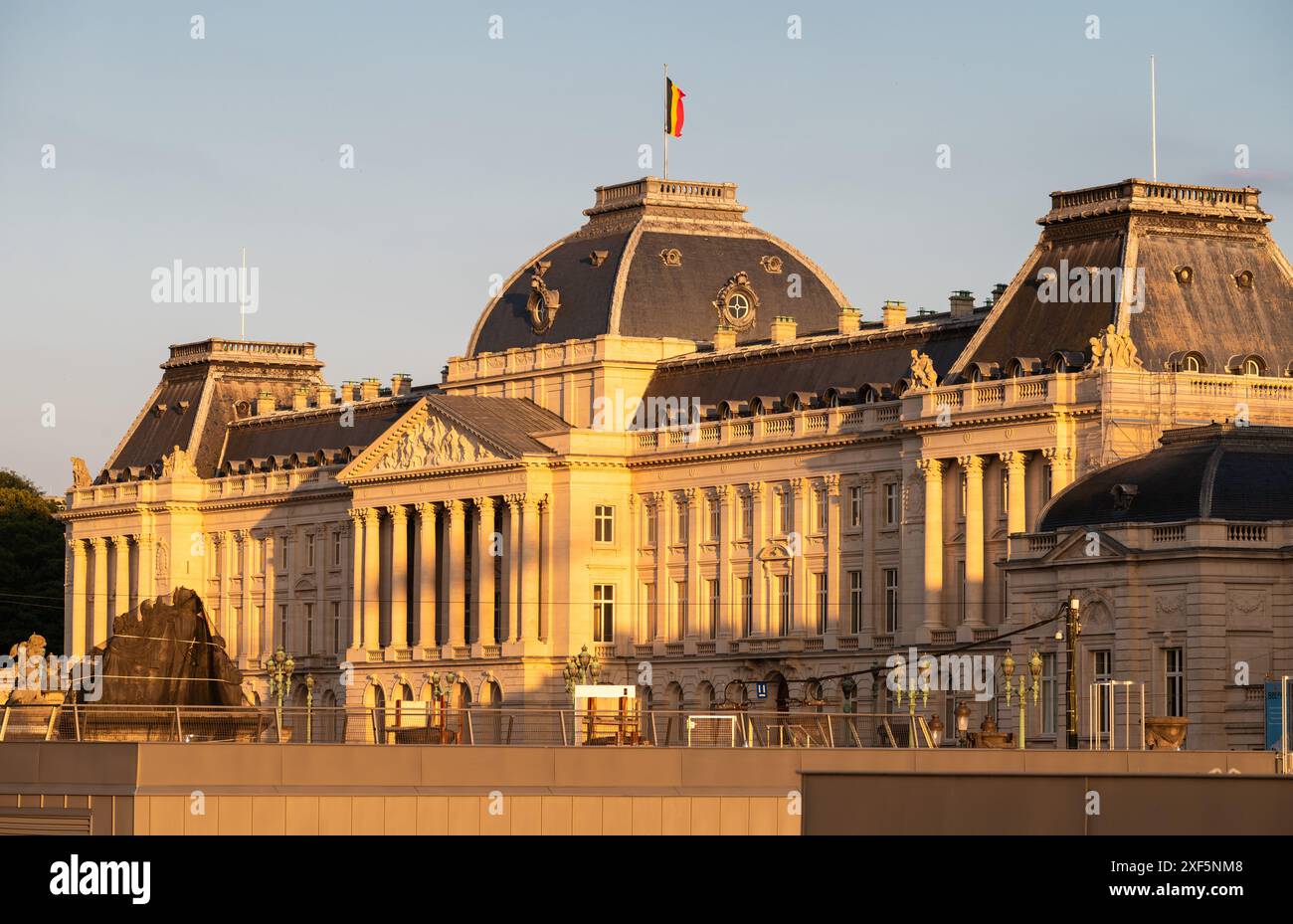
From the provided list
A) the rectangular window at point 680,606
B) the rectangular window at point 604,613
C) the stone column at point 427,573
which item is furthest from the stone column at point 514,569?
the rectangular window at point 680,606

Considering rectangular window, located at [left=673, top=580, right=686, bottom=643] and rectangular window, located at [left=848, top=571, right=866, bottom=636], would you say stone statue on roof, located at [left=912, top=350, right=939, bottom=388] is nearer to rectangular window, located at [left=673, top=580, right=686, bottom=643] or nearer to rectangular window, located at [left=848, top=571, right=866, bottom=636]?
rectangular window, located at [left=848, top=571, right=866, bottom=636]

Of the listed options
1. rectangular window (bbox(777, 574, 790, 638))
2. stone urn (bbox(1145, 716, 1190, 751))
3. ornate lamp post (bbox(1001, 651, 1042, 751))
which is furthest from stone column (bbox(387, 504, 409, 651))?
stone urn (bbox(1145, 716, 1190, 751))

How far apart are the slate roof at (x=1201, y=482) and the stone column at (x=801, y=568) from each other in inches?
1259

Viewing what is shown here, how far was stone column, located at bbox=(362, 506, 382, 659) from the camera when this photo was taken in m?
176

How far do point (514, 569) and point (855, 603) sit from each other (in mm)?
21801

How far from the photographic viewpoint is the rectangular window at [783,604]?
153m

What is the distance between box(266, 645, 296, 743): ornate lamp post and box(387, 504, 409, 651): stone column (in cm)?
553

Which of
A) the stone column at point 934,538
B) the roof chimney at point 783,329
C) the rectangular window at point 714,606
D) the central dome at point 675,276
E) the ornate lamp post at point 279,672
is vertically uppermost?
the central dome at point 675,276

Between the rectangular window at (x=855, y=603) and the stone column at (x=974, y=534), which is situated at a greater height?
the stone column at (x=974, y=534)

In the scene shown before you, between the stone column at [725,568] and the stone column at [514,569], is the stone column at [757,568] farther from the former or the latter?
the stone column at [514,569]

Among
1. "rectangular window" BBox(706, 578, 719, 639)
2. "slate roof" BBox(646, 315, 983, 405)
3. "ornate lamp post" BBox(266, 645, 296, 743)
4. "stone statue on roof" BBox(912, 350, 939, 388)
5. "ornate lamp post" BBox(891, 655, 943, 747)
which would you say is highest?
"slate roof" BBox(646, 315, 983, 405)
